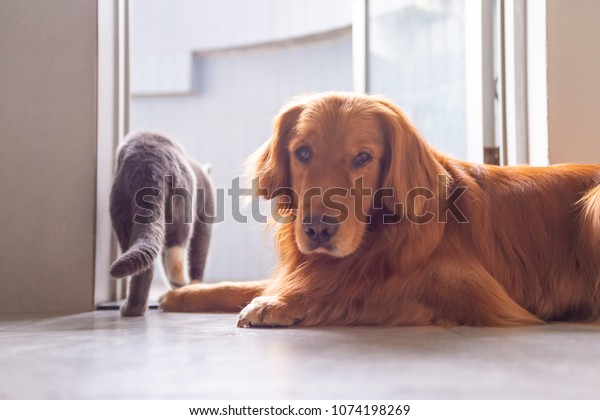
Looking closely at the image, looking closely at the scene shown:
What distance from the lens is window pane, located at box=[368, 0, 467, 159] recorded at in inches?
119

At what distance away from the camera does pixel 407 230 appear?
5.76 feet

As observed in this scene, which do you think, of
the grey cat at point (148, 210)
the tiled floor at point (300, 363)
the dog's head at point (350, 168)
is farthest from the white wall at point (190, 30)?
the tiled floor at point (300, 363)

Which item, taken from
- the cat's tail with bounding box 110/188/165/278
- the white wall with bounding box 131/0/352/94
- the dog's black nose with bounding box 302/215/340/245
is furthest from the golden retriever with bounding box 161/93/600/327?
the white wall with bounding box 131/0/352/94

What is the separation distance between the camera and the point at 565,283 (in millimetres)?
1851

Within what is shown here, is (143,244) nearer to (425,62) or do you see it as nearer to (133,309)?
(133,309)

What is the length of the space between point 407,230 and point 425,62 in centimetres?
160

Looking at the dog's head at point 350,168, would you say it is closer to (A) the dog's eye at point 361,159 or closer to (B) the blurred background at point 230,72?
(A) the dog's eye at point 361,159

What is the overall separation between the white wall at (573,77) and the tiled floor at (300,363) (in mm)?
911

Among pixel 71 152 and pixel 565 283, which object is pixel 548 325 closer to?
pixel 565 283

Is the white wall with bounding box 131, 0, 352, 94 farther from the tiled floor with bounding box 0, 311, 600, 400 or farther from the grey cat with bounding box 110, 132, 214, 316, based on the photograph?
the tiled floor with bounding box 0, 311, 600, 400

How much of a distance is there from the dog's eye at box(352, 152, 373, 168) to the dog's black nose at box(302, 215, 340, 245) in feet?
0.69

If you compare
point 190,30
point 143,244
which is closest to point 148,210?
point 143,244

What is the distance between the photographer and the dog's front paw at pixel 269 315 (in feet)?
5.38
